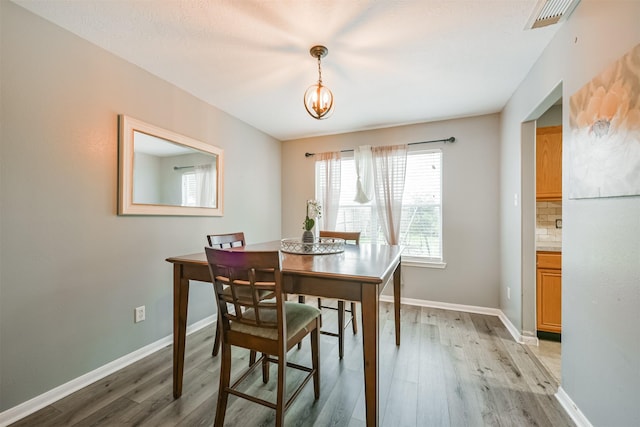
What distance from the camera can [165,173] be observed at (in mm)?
2328

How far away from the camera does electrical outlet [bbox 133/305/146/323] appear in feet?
6.91

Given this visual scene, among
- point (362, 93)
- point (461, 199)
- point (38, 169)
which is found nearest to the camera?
point (38, 169)

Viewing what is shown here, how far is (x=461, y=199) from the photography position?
10.5ft

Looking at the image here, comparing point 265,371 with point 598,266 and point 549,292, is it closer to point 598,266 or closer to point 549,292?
point 598,266

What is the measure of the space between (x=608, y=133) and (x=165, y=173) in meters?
2.94

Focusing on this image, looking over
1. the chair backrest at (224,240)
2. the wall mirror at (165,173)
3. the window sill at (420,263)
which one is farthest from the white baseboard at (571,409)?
the wall mirror at (165,173)

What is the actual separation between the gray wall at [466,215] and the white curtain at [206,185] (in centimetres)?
234

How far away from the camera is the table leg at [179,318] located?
1.61 m

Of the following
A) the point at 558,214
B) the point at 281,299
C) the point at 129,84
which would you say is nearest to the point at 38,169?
the point at 129,84

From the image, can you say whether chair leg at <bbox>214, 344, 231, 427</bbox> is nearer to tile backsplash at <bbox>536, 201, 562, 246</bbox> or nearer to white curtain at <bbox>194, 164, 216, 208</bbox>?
white curtain at <bbox>194, 164, 216, 208</bbox>

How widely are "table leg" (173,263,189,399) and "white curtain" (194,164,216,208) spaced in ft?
3.97

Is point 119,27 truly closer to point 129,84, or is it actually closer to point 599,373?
point 129,84

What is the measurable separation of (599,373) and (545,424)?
1.42ft

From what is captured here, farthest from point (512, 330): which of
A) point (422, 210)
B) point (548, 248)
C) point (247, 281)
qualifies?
point (247, 281)
